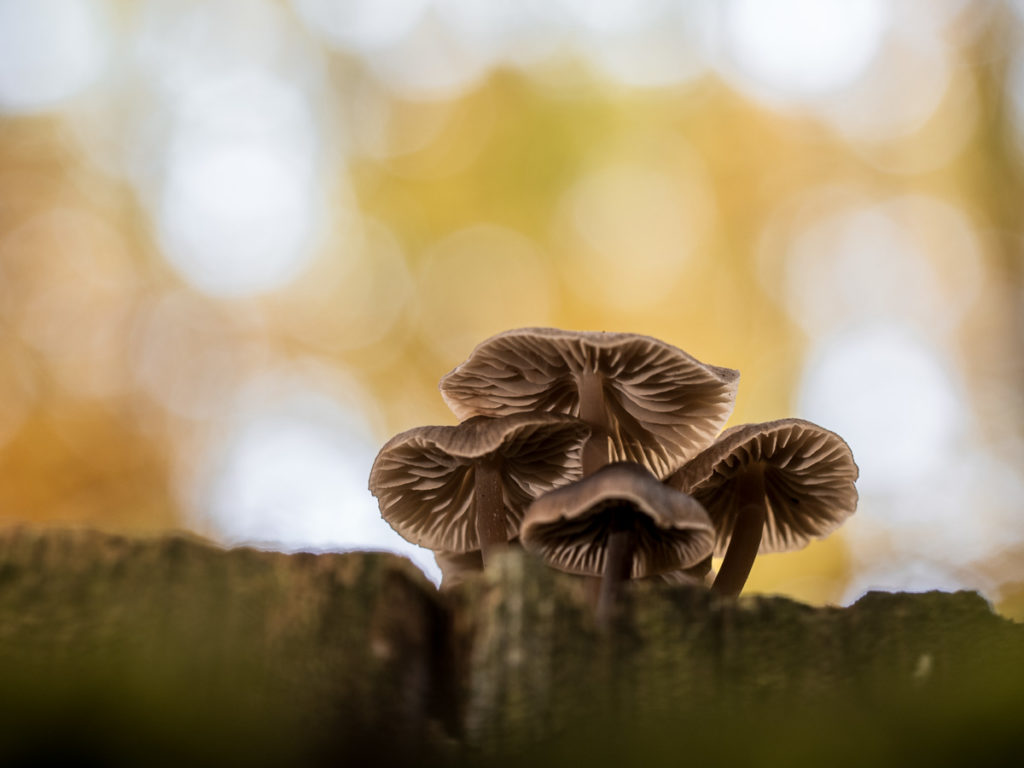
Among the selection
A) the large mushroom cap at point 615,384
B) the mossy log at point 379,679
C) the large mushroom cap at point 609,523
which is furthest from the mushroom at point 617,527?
the large mushroom cap at point 615,384

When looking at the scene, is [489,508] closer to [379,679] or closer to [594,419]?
[594,419]

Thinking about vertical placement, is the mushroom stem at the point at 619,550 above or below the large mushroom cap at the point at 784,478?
below

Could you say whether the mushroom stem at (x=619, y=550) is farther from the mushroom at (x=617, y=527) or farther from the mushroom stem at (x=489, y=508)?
the mushroom stem at (x=489, y=508)

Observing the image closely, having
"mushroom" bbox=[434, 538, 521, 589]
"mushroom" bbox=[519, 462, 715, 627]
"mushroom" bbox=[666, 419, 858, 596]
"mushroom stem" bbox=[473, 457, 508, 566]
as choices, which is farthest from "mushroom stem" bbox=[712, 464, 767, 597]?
"mushroom" bbox=[434, 538, 521, 589]

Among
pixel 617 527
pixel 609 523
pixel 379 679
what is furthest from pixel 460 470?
pixel 379 679

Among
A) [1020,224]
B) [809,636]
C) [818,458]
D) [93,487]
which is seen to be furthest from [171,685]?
[93,487]

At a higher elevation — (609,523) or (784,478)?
(784,478)
